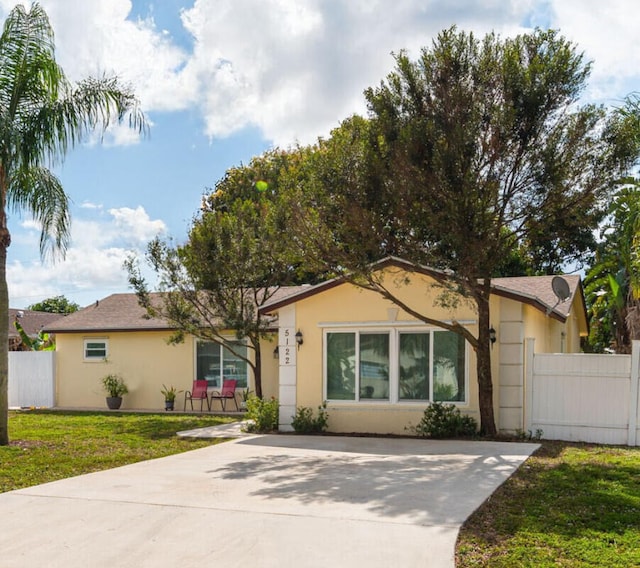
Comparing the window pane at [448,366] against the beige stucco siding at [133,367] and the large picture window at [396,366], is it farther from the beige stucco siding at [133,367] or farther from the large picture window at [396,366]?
the beige stucco siding at [133,367]

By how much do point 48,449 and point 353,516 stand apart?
6.79 metres

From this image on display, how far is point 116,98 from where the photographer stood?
492 inches

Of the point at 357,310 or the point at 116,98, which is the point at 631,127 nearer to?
the point at 357,310

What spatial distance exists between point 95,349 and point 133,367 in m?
1.56

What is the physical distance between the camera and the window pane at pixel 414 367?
13.7 m

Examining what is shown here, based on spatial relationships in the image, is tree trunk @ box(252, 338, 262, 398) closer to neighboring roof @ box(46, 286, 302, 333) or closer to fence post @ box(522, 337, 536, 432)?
neighboring roof @ box(46, 286, 302, 333)

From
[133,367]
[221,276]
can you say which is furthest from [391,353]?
[133,367]

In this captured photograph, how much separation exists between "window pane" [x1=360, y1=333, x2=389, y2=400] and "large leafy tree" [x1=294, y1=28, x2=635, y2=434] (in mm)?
1961

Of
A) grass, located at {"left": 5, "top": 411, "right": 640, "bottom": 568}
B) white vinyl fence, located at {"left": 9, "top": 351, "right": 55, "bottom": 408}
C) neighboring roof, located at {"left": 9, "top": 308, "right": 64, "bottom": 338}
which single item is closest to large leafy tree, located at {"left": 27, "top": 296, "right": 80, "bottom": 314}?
neighboring roof, located at {"left": 9, "top": 308, "right": 64, "bottom": 338}

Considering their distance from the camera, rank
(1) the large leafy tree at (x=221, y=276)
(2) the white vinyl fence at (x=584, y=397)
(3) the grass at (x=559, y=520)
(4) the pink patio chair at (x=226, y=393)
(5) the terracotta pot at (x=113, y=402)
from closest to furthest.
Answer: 1. (3) the grass at (x=559, y=520)
2. (2) the white vinyl fence at (x=584, y=397)
3. (1) the large leafy tree at (x=221, y=276)
4. (4) the pink patio chair at (x=226, y=393)
5. (5) the terracotta pot at (x=113, y=402)

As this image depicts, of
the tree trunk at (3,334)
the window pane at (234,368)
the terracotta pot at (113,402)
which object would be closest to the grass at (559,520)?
the tree trunk at (3,334)

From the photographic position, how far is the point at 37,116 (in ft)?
39.3

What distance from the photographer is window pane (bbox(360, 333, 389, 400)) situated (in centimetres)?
1396

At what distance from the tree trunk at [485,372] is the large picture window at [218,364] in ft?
29.4
